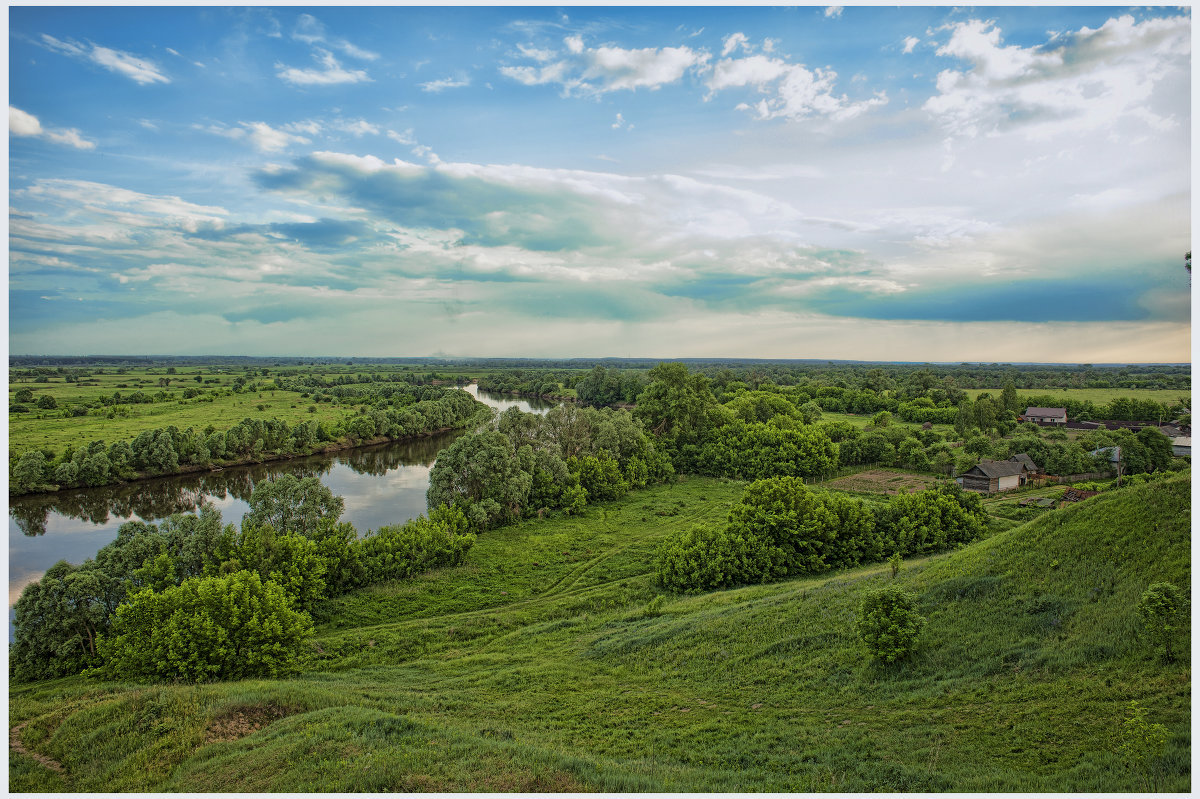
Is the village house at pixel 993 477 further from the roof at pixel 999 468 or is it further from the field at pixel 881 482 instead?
the field at pixel 881 482

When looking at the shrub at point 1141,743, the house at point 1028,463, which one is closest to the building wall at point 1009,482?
the house at point 1028,463

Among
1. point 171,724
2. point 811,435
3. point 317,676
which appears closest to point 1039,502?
point 811,435

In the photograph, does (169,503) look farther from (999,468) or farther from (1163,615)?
(999,468)

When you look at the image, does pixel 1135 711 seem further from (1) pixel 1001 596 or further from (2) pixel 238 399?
(2) pixel 238 399

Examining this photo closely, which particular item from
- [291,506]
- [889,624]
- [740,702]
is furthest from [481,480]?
[889,624]

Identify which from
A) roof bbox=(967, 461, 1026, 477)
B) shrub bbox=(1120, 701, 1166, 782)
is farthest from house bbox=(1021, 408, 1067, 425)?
shrub bbox=(1120, 701, 1166, 782)
